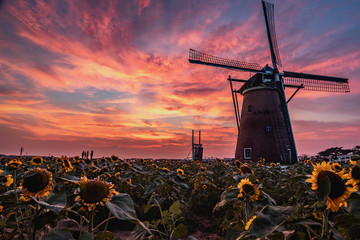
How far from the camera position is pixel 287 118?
2078cm

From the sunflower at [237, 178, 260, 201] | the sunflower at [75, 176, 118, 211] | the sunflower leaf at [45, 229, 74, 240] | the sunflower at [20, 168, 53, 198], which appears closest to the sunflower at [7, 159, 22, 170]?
the sunflower at [20, 168, 53, 198]

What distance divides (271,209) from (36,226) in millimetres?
1475

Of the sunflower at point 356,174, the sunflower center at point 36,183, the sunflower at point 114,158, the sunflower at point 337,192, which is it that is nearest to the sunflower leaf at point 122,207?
the sunflower center at point 36,183

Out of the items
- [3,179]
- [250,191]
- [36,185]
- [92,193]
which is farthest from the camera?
[3,179]

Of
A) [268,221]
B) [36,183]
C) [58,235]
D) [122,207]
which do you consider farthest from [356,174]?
[36,183]

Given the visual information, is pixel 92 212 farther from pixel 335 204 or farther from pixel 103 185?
pixel 335 204

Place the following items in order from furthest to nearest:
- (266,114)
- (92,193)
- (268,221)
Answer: (266,114)
(92,193)
(268,221)

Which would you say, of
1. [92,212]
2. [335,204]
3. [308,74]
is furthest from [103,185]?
[308,74]

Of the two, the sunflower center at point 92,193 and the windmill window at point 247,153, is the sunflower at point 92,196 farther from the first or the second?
the windmill window at point 247,153

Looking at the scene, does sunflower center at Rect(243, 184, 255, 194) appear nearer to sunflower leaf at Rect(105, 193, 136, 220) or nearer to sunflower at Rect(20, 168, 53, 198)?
sunflower leaf at Rect(105, 193, 136, 220)

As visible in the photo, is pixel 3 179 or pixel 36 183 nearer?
pixel 36 183

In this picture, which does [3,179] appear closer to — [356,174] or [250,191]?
[250,191]

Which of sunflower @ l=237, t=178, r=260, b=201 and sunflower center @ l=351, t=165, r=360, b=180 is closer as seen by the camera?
sunflower center @ l=351, t=165, r=360, b=180

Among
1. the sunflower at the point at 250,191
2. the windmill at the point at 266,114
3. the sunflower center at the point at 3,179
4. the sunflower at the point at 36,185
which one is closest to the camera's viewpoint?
the sunflower at the point at 36,185
